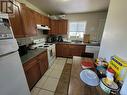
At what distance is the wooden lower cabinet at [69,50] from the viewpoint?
3.56 m

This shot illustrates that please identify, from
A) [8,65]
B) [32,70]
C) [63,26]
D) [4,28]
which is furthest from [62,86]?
[63,26]

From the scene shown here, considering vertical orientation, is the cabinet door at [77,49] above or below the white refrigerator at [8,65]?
below

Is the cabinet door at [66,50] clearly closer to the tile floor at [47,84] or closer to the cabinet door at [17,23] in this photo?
the tile floor at [47,84]

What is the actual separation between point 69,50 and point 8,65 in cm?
309

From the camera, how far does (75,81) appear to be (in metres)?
0.99

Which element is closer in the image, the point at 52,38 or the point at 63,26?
the point at 63,26

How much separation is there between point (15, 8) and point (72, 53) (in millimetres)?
2986

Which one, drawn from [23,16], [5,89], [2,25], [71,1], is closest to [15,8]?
[23,16]

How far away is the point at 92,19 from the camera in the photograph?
3.69m

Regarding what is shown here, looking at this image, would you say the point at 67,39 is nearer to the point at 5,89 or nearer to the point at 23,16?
the point at 23,16

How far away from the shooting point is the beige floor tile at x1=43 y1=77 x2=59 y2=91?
1833 mm

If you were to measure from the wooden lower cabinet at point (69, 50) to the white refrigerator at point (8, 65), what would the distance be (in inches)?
113

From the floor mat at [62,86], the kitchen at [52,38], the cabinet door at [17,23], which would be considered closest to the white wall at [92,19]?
the kitchen at [52,38]

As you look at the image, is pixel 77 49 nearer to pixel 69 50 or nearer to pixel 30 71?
pixel 69 50
